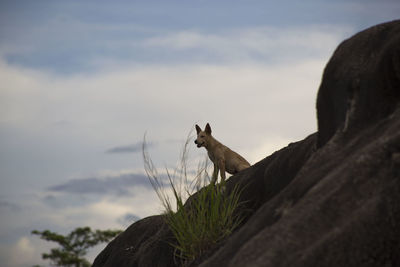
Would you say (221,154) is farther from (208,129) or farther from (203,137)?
(208,129)

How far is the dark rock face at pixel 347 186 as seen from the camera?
4.74 metres

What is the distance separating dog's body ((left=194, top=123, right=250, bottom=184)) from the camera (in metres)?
15.7

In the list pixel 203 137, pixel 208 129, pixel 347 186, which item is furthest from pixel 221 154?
pixel 347 186

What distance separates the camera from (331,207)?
4.93m

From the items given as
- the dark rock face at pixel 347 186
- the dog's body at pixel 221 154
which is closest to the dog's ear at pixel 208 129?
the dog's body at pixel 221 154

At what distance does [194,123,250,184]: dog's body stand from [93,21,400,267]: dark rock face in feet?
24.9

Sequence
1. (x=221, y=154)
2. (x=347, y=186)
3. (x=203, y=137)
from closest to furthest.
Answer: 1. (x=347, y=186)
2. (x=221, y=154)
3. (x=203, y=137)

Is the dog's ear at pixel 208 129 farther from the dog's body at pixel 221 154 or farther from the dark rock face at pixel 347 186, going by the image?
the dark rock face at pixel 347 186

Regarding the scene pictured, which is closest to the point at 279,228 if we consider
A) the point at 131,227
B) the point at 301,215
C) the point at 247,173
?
the point at 301,215

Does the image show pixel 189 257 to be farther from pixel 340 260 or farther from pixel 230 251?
pixel 340 260

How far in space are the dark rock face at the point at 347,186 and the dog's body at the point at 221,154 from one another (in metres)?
7.60

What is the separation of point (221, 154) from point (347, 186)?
11.1 metres

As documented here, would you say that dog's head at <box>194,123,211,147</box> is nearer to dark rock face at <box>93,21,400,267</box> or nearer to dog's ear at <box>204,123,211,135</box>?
dog's ear at <box>204,123,211,135</box>

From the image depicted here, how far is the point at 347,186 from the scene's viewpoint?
5.00 metres
